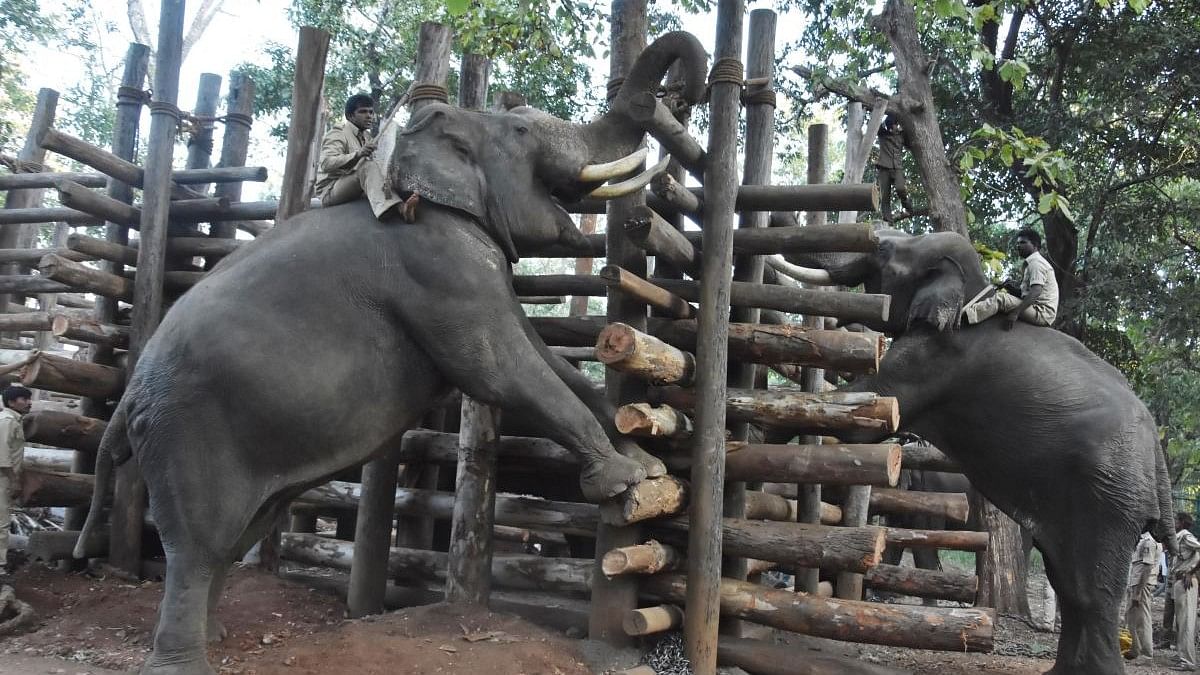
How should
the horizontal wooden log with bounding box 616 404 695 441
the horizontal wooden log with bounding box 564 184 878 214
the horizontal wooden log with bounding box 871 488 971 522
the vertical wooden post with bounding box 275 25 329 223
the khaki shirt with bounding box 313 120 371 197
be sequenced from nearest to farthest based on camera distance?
the horizontal wooden log with bounding box 616 404 695 441
the khaki shirt with bounding box 313 120 371 197
the horizontal wooden log with bounding box 564 184 878 214
the vertical wooden post with bounding box 275 25 329 223
the horizontal wooden log with bounding box 871 488 971 522

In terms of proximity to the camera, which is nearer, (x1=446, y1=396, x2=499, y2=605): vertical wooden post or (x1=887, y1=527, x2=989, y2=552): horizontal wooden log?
(x1=446, y1=396, x2=499, y2=605): vertical wooden post

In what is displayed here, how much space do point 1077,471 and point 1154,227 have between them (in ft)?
21.9

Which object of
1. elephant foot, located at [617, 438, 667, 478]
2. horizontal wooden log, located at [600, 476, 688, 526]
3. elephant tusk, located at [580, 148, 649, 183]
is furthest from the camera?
elephant tusk, located at [580, 148, 649, 183]

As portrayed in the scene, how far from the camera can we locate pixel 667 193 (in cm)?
539

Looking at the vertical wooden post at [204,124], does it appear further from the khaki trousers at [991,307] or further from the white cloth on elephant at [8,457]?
the khaki trousers at [991,307]

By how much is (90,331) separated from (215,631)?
339 cm

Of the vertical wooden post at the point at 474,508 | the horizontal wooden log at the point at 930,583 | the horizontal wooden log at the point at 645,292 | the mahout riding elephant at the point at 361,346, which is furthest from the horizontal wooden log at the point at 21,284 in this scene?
the horizontal wooden log at the point at 930,583

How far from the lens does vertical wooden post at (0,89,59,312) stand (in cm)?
955

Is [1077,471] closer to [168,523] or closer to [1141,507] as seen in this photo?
[1141,507]

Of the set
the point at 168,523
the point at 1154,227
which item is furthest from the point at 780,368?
the point at 1154,227

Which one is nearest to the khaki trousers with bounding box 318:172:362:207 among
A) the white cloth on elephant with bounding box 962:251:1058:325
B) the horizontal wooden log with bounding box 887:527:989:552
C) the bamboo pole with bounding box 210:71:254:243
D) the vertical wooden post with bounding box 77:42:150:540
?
the bamboo pole with bounding box 210:71:254:243

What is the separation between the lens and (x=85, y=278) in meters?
7.43

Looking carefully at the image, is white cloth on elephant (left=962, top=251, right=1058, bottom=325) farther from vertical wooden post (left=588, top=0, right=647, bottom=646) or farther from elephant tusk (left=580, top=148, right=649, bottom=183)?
elephant tusk (left=580, top=148, right=649, bottom=183)

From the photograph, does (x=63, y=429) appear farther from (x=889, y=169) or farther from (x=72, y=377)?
(x=889, y=169)
